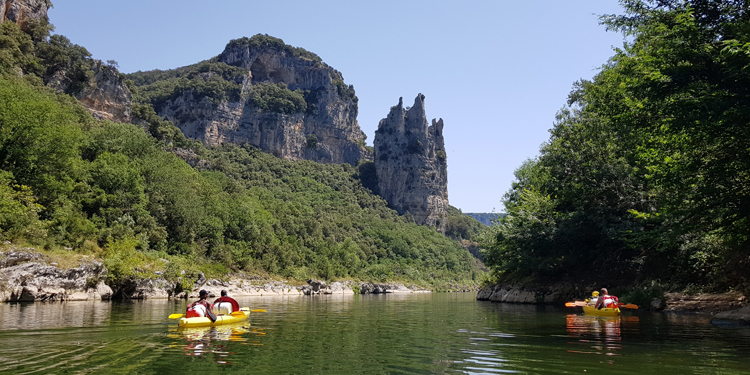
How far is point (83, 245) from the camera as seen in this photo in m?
32.7

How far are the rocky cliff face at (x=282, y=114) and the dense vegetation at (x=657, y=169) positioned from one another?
381ft

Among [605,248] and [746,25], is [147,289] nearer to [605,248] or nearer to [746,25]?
[605,248]

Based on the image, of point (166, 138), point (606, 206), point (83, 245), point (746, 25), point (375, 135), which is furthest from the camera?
point (375, 135)

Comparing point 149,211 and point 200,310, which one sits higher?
point 149,211

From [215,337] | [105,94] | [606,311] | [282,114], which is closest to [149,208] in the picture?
[105,94]

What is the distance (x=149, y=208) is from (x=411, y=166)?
118 meters

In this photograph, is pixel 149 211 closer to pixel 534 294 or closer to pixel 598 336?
pixel 534 294

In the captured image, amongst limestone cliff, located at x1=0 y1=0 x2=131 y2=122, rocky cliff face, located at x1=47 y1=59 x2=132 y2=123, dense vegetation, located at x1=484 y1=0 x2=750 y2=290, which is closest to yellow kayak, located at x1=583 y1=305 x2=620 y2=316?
dense vegetation, located at x1=484 y1=0 x2=750 y2=290

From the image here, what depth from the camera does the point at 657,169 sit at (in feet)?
45.9

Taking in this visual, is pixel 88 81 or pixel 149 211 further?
pixel 88 81

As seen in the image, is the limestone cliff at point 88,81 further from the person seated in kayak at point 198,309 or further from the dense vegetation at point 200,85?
the person seated in kayak at point 198,309

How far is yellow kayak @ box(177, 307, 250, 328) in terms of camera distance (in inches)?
525

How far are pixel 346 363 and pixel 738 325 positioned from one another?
1284cm

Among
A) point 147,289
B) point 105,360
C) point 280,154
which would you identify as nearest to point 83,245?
point 147,289
